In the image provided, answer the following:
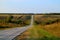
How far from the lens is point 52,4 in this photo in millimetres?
2727

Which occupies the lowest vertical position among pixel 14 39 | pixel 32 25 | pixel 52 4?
pixel 14 39

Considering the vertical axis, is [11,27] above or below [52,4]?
below

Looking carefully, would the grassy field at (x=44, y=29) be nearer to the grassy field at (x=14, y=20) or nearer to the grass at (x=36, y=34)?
the grass at (x=36, y=34)

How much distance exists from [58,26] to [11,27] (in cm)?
80

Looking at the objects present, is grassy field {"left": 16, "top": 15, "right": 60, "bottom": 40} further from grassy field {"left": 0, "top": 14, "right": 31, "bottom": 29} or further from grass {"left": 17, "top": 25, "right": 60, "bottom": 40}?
grassy field {"left": 0, "top": 14, "right": 31, "bottom": 29}

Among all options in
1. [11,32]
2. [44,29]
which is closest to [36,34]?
[44,29]

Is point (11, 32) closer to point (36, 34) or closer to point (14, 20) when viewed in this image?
point (14, 20)

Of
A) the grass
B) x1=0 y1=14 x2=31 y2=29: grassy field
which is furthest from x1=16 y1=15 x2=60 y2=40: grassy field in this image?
x1=0 y1=14 x2=31 y2=29: grassy field

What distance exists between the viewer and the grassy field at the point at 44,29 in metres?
2.62

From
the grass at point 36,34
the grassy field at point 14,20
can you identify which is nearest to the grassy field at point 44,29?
the grass at point 36,34

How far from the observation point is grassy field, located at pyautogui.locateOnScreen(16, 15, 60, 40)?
262cm

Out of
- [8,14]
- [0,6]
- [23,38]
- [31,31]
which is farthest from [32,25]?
[0,6]

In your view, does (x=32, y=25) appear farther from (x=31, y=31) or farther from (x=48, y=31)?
(x=48, y=31)

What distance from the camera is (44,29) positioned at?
2.69 metres
